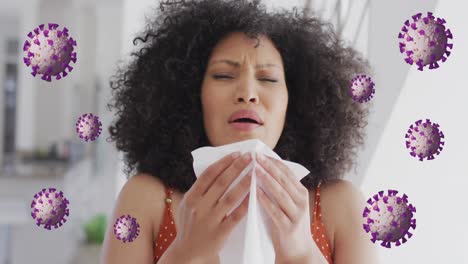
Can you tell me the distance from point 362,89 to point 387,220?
0.30 ft

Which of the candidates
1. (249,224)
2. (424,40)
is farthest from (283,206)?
(424,40)

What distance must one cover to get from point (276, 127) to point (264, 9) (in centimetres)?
11

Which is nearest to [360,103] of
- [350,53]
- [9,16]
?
[350,53]

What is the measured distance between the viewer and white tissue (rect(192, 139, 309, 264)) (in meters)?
0.32

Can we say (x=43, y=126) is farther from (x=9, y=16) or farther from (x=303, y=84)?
(x=303, y=84)

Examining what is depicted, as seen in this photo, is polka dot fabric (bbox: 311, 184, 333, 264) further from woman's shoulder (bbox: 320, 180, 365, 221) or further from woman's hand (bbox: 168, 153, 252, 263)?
woman's hand (bbox: 168, 153, 252, 263)

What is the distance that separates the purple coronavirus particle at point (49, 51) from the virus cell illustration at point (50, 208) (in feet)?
0.26

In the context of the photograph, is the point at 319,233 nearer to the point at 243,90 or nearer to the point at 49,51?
the point at 243,90

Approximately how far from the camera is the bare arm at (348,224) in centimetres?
43

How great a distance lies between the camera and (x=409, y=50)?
0.33 metres

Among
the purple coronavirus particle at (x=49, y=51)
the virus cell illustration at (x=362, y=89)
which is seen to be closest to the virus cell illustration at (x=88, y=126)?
the purple coronavirus particle at (x=49, y=51)

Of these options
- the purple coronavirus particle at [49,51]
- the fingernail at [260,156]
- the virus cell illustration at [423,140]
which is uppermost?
the purple coronavirus particle at [49,51]

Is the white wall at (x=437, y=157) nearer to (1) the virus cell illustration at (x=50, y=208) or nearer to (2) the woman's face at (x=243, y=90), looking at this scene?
(2) the woman's face at (x=243, y=90)

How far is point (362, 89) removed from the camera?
1.31ft
